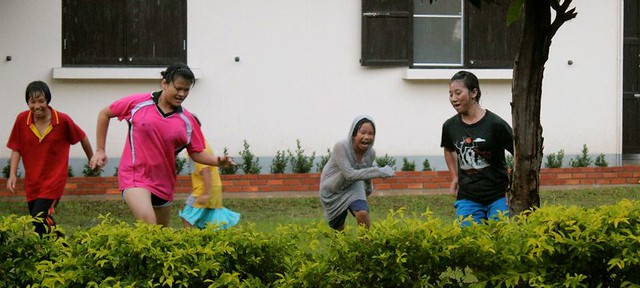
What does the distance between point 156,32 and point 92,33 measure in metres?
0.80

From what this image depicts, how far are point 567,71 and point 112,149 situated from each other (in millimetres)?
6144

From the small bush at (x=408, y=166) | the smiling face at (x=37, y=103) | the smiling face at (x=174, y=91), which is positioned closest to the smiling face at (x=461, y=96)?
the smiling face at (x=174, y=91)

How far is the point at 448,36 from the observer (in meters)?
16.1

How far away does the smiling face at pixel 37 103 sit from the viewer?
10.1 m

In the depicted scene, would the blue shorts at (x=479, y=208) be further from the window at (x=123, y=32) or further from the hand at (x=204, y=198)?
the window at (x=123, y=32)

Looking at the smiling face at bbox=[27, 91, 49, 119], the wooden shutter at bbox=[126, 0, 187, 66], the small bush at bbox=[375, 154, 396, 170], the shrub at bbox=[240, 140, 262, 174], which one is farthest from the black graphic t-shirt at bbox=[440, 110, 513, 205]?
the wooden shutter at bbox=[126, 0, 187, 66]

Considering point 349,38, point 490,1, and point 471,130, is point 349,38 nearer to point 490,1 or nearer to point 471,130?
point 471,130

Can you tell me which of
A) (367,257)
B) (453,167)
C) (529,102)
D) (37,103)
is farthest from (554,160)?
(367,257)

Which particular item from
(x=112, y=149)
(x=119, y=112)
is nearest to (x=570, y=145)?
(x=112, y=149)

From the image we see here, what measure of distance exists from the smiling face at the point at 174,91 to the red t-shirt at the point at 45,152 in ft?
6.21

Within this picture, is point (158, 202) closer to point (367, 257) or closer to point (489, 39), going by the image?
Answer: point (367, 257)

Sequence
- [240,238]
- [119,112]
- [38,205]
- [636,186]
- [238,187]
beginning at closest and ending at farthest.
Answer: [240,238] < [119,112] < [38,205] < [238,187] < [636,186]

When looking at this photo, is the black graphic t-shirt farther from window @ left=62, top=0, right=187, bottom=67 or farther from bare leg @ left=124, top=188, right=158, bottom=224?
window @ left=62, top=0, right=187, bottom=67

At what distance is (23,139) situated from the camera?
10281mm
